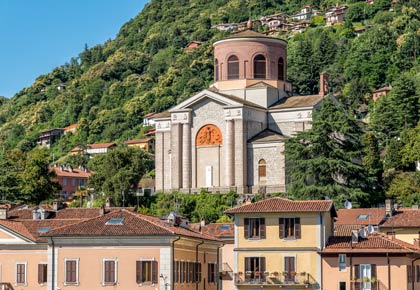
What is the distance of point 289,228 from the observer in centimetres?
5738

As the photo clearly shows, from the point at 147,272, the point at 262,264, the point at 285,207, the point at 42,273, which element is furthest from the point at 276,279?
the point at 42,273

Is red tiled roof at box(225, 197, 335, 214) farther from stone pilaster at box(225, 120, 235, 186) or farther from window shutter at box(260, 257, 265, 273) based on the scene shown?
stone pilaster at box(225, 120, 235, 186)

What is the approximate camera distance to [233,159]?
327 feet

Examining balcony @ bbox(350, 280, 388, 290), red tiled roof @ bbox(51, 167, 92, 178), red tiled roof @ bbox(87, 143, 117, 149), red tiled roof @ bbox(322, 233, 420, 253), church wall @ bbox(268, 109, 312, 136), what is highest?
red tiled roof @ bbox(87, 143, 117, 149)

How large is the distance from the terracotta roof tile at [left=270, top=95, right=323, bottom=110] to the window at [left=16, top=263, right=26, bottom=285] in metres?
43.5

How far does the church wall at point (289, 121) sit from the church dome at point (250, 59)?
5235mm

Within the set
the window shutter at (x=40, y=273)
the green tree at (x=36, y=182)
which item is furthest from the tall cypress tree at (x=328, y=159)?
the window shutter at (x=40, y=273)

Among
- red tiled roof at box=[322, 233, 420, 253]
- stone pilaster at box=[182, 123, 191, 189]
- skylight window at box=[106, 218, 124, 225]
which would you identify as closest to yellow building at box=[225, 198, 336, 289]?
red tiled roof at box=[322, 233, 420, 253]

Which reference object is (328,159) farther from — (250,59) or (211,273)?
(211,273)

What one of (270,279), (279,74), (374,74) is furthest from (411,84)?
(270,279)

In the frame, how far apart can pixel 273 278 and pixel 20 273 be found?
1226 centimetres

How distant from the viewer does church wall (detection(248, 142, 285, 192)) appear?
97.4 meters

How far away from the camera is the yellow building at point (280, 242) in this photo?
186 ft

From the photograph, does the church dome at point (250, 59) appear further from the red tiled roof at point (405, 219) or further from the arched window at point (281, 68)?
the red tiled roof at point (405, 219)
